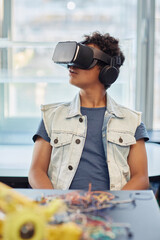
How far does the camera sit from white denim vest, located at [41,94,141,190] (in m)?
1.60

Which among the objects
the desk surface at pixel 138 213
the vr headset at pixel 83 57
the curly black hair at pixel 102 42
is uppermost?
the curly black hair at pixel 102 42

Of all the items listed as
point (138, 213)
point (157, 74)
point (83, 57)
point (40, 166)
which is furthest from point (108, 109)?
point (157, 74)

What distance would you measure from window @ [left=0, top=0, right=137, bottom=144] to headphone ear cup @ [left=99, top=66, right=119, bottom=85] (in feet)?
3.66

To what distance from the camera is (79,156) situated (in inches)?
63.4

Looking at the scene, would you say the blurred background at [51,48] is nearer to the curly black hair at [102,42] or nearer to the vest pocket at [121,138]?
the curly black hair at [102,42]

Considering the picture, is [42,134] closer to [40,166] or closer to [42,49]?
[40,166]

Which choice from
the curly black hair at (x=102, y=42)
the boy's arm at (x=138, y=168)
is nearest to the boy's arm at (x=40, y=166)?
the boy's arm at (x=138, y=168)

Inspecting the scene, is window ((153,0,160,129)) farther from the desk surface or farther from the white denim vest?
the desk surface

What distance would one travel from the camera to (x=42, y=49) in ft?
9.34

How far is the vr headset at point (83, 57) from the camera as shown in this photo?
5.29 ft

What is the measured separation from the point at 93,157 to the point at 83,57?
427mm

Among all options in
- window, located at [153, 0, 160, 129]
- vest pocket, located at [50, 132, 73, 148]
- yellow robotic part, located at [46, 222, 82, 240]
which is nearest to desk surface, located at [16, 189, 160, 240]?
yellow robotic part, located at [46, 222, 82, 240]

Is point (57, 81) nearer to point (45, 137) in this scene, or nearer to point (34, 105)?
point (34, 105)

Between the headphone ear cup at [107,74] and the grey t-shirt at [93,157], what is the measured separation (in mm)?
147
